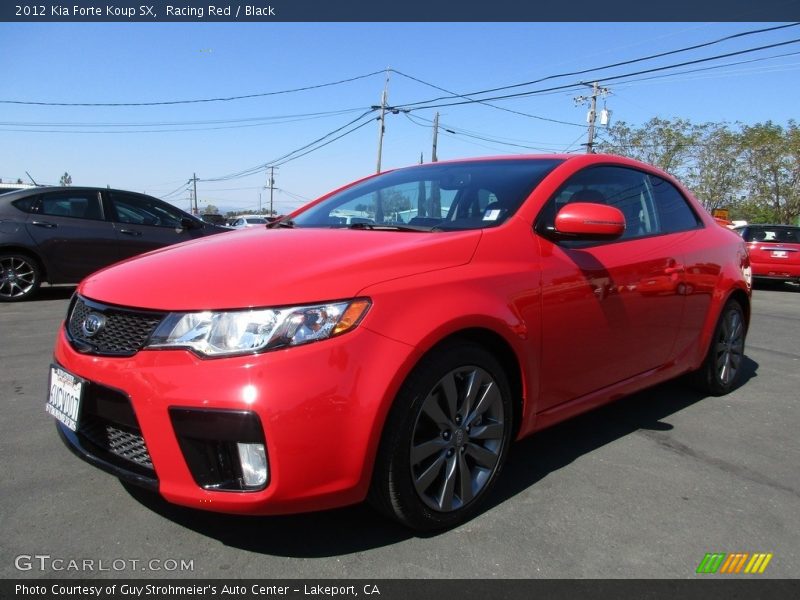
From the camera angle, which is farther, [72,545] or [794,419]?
[794,419]

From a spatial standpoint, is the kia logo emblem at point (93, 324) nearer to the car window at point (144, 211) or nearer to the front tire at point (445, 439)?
the front tire at point (445, 439)

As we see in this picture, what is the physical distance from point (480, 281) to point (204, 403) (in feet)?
3.76

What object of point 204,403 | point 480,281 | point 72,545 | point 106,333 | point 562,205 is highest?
point 562,205

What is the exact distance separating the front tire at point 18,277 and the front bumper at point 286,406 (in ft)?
22.0

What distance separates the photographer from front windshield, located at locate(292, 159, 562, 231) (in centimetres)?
283

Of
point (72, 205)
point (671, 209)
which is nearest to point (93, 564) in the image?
point (671, 209)

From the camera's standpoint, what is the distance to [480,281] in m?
2.39

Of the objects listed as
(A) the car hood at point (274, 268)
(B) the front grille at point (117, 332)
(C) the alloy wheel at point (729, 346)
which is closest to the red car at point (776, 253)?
(C) the alloy wheel at point (729, 346)

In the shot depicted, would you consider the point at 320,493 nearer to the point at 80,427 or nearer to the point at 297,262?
the point at 297,262

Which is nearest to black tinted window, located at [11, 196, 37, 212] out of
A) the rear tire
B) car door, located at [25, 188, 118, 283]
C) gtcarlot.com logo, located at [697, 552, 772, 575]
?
car door, located at [25, 188, 118, 283]

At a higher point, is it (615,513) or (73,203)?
(73,203)

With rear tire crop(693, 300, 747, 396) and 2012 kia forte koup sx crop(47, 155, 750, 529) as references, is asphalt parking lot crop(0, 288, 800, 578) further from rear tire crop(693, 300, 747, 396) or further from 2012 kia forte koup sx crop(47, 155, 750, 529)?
rear tire crop(693, 300, 747, 396)
